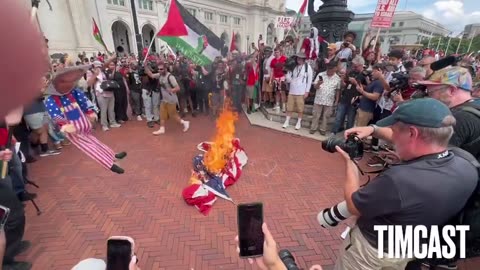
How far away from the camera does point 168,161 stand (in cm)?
627

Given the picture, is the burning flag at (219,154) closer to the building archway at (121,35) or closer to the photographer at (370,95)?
the photographer at (370,95)

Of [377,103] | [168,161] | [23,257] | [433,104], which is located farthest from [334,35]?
[23,257]

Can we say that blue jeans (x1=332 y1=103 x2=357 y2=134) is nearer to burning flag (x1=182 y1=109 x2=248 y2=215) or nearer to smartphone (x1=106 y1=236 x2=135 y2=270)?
burning flag (x1=182 y1=109 x2=248 y2=215)

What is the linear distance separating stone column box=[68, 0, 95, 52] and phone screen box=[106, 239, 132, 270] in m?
28.2

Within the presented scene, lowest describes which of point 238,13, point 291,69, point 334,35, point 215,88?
point 215,88

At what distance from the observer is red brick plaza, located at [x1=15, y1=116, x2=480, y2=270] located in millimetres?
3508

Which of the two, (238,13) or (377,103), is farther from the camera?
(238,13)

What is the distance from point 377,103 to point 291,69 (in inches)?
109

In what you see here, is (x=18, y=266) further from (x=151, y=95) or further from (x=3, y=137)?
(x=151, y=95)

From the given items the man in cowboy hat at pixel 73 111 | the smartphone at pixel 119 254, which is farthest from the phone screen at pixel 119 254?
the man in cowboy hat at pixel 73 111

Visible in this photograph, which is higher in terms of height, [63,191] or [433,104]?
[433,104]

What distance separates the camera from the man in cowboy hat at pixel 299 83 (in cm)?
773

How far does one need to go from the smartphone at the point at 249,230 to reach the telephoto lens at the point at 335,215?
2.75 feet

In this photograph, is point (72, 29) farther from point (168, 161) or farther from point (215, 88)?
point (168, 161)
